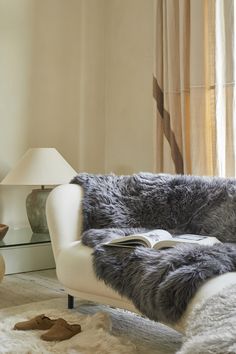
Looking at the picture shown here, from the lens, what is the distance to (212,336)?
1.20 m

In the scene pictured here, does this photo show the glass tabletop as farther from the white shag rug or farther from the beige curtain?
the beige curtain

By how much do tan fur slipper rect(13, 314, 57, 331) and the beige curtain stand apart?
135 cm

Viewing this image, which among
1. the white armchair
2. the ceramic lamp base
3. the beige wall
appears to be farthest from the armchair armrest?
the beige wall

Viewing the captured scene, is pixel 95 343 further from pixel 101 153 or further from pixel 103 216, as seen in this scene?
pixel 101 153

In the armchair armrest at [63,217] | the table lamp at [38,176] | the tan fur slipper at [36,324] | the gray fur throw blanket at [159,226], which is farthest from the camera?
the table lamp at [38,176]

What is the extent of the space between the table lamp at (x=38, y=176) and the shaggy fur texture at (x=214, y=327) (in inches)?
73.8

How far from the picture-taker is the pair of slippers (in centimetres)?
195

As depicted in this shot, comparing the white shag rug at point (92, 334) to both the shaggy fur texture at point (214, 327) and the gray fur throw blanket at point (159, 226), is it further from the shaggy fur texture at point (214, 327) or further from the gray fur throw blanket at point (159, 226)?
the shaggy fur texture at point (214, 327)

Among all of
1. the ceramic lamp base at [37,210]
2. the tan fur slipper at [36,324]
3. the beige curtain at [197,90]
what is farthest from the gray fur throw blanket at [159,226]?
the ceramic lamp base at [37,210]

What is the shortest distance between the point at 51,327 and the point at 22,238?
3.71ft

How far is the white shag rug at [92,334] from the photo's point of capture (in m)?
1.86

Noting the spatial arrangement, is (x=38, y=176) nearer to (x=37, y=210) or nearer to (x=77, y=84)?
(x=37, y=210)

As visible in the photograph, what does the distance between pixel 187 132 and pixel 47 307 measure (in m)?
1.37

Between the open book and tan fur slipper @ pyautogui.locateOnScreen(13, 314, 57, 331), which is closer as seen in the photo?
the open book
